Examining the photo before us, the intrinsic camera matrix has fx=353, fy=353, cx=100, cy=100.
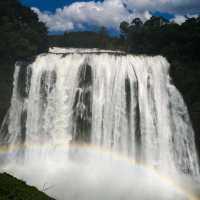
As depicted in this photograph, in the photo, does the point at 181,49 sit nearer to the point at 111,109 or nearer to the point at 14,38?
the point at 111,109

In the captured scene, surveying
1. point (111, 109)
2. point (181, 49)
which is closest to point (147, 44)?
point (181, 49)

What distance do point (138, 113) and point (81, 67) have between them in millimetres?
4377

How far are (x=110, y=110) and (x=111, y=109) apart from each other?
8 cm

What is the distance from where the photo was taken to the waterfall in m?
20.2

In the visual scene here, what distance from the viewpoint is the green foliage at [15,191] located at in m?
8.26

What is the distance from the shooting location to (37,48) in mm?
31453

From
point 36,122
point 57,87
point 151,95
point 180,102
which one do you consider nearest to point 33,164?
point 36,122

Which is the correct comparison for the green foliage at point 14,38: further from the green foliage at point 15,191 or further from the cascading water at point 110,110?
the green foliage at point 15,191

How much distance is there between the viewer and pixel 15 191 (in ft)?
27.8

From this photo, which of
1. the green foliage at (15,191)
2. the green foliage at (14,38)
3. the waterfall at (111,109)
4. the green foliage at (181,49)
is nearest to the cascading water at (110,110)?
the waterfall at (111,109)

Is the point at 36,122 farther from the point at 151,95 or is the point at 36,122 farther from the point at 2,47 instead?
the point at 2,47

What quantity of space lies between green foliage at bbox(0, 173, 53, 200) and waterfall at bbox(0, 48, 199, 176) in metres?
11.3

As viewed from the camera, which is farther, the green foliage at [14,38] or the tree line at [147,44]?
the green foliage at [14,38]

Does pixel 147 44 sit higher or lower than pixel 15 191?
higher
